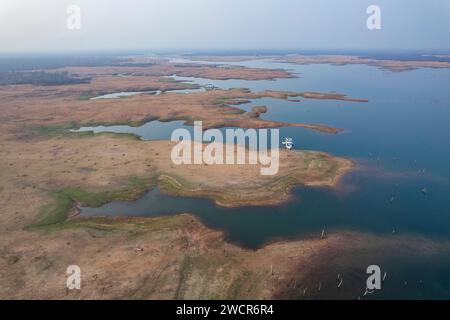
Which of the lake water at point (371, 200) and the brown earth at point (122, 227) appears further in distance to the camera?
the lake water at point (371, 200)

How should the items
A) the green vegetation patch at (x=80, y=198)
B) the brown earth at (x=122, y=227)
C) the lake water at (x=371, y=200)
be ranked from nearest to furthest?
1. the brown earth at (x=122, y=227)
2. the lake water at (x=371, y=200)
3. the green vegetation patch at (x=80, y=198)

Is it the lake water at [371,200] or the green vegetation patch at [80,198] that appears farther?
the green vegetation patch at [80,198]

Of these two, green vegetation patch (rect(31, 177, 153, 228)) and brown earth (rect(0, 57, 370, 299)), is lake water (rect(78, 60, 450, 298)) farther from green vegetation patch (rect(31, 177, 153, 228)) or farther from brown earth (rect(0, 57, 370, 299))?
brown earth (rect(0, 57, 370, 299))

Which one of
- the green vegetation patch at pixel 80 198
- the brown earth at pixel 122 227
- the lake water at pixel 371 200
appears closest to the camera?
the brown earth at pixel 122 227

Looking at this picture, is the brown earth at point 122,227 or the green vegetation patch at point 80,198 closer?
the brown earth at point 122,227

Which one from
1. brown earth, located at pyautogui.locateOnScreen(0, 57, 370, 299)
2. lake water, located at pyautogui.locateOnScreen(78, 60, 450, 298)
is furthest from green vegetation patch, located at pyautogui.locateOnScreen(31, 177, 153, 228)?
lake water, located at pyautogui.locateOnScreen(78, 60, 450, 298)

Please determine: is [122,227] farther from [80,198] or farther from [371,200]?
[371,200]

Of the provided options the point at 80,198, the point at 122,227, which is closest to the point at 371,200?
the point at 122,227

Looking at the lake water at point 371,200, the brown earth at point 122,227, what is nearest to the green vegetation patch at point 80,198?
the brown earth at point 122,227

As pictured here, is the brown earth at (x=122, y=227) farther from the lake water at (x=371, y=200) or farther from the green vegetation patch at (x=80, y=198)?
the lake water at (x=371, y=200)
